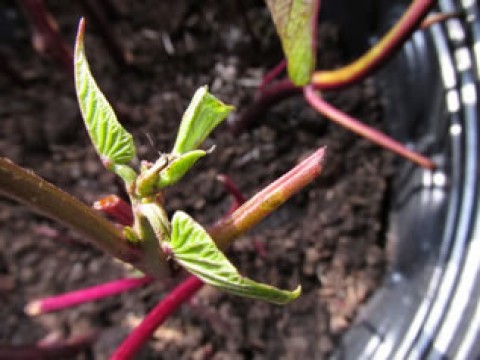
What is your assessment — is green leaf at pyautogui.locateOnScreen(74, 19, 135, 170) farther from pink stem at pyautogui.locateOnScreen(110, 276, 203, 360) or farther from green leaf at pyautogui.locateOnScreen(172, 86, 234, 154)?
pink stem at pyautogui.locateOnScreen(110, 276, 203, 360)

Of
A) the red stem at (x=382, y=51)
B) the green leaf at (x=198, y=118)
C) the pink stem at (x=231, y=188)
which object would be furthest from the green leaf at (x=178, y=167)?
the red stem at (x=382, y=51)

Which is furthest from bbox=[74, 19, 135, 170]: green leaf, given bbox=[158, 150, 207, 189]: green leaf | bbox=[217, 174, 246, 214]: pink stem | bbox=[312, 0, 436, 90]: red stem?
bbox=[312, 0, 436, 90]: red stem

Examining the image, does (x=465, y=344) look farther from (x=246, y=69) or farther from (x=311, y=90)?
(x=246, y=69)

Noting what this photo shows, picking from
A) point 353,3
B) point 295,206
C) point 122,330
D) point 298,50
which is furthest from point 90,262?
point 353,3

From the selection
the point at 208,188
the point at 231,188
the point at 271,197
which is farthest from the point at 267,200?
the point at 208,188

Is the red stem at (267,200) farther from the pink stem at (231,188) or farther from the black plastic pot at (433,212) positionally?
the black plastic pot at (433,212)

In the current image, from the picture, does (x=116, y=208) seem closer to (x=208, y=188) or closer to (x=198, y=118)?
(x=198, y=118)
